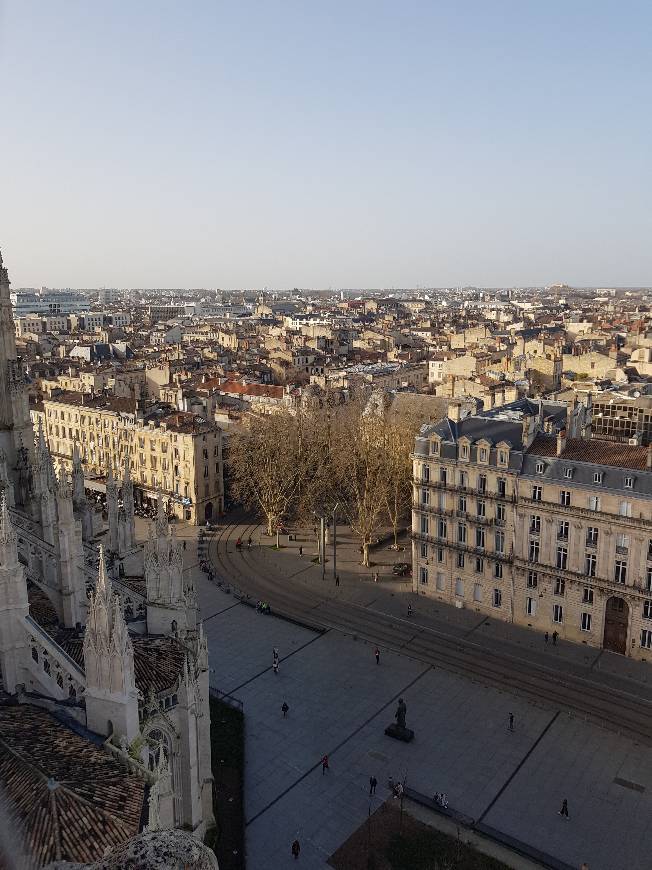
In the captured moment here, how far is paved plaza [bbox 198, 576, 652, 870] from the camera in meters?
31.0

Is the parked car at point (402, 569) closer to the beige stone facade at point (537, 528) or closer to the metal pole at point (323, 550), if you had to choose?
the beige stone facade at point (537, 528)

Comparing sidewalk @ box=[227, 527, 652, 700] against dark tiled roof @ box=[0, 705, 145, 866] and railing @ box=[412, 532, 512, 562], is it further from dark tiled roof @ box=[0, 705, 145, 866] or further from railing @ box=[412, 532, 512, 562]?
dark tiled roof @ box=[0, 705, 145, 866]

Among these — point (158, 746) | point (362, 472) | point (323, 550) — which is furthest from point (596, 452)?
point (158, 746)

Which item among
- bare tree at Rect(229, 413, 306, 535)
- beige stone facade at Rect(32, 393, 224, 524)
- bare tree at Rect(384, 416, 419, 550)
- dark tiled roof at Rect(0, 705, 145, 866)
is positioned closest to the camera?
dark tiled roof at Rect(0, 705, 145, 866)

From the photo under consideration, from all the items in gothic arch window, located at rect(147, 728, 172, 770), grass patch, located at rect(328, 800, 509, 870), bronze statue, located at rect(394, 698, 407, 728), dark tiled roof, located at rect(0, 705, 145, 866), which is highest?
dark tiled roof, located at rect(0, 705, 145, 866)

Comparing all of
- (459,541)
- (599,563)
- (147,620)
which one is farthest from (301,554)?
(147,620)

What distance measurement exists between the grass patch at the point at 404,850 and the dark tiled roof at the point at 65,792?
50.7 feet

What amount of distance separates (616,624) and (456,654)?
34.2ft

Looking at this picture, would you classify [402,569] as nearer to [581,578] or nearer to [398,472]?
[398,472]

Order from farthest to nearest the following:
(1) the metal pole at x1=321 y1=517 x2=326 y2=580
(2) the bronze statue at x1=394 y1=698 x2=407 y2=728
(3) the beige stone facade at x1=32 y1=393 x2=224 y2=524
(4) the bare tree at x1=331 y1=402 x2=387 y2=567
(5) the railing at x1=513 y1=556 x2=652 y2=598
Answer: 1. (3) the beige stone facade at x1=32 y1=393 x2=224 y2=524
2. (4) the bare tree at x1=331 y1=402 x2=387 y2=567
3. (1) the metal pole at x1=321 y1=517 x2=326 y2=580
4. (5) the railing at x1=513 y1=556 x2=652 y2=598
5. (2) the bronze statue at x1=394 y1=698 x2=407 y2=728

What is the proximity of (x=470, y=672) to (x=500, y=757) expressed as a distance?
820 cm

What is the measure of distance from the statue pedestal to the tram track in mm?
7553

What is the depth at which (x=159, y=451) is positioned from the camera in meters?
76.0

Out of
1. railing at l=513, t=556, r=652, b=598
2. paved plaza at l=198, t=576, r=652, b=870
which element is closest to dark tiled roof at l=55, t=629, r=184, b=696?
paved plaza at l=198, t=576, r=652, b=870
